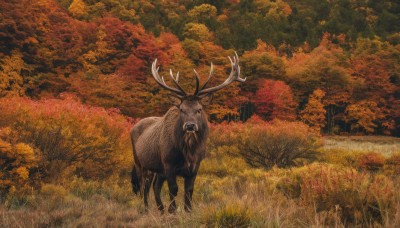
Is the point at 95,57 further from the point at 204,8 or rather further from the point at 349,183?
the point at 204,8

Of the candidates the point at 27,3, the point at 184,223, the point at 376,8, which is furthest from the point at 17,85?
the point at 376,8

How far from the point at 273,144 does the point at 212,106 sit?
1938cm

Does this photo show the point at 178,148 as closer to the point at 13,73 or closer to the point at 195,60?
the point at 13,73

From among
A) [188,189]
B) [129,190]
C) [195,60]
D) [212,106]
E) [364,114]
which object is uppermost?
[188,189]

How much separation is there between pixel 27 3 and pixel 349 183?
34.9 meters

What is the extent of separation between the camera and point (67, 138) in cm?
938

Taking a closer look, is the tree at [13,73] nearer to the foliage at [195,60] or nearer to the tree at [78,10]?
the foliage at [195,60]

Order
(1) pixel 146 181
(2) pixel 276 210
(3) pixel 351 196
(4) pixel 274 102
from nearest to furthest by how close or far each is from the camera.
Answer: (2) pixel 276 210
(3) pixel 351 196
(1) pixel 146 181
(4) pixel 274 102

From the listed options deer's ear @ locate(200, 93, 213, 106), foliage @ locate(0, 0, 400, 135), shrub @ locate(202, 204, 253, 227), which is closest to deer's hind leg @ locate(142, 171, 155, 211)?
deer's ear @ locate(200, 93, 213, 106)

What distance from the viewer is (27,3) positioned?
34.0m

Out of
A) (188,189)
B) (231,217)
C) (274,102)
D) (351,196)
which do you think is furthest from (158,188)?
(274,102)

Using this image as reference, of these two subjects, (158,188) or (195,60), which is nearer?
(158,188)

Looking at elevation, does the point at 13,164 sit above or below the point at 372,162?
above

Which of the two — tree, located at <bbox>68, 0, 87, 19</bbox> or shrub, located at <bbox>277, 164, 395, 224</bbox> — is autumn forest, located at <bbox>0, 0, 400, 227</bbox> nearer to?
shrub, located at <bbox>277, 164, 395, 224</bbox>
